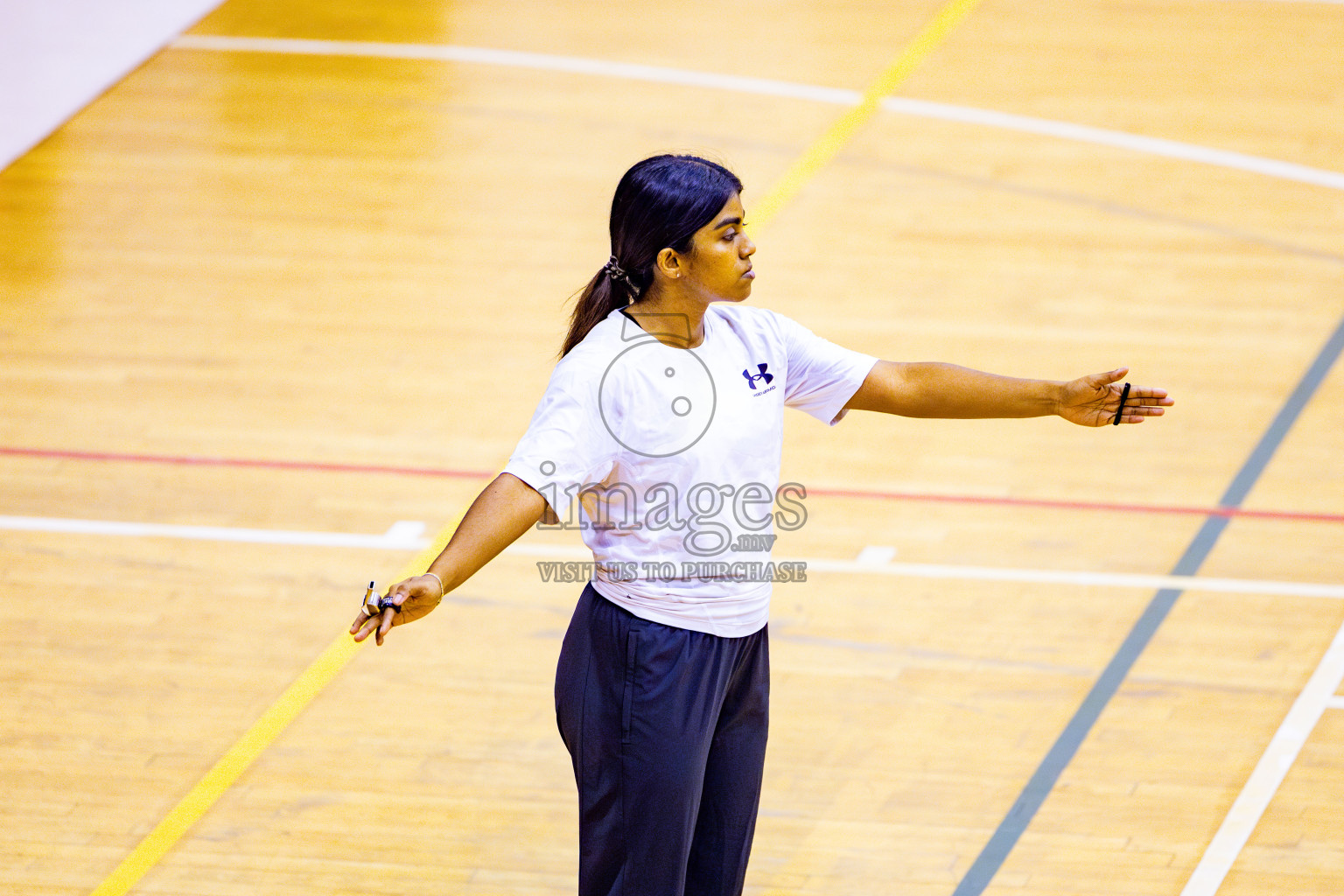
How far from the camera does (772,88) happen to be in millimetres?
7516

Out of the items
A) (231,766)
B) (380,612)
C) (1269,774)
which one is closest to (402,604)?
(380,612)

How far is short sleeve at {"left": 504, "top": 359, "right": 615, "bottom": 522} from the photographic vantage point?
2.40 m

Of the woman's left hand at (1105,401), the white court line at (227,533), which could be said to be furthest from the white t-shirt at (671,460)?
the white court line at (227,533)

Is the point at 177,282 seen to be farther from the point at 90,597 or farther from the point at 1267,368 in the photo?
the point at 1267,368

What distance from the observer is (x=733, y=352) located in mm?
2586

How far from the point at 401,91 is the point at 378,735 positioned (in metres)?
4.48

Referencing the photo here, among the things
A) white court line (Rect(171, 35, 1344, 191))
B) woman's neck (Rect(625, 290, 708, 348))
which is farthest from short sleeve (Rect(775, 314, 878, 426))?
white court line (Rect(171, 35, 1344, 191))

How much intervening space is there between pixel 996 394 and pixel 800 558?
184 cm

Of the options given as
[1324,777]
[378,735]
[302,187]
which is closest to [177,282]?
[302,187]

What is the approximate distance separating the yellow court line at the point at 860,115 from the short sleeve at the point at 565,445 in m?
4.07

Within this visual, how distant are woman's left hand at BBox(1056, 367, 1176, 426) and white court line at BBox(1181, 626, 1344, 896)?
1209mm

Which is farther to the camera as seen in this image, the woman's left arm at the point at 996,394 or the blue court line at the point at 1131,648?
the blue court line at the point at 1131,648

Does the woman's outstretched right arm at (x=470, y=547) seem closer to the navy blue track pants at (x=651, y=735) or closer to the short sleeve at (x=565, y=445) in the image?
the short sleeve at (x=565, y=445)

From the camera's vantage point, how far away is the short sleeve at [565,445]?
2.40 meters
